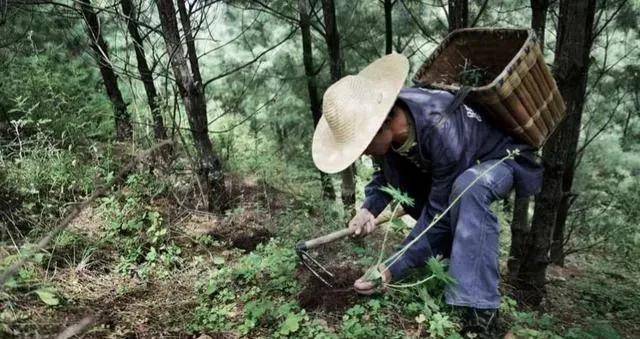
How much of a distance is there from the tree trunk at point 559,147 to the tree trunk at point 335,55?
227cm

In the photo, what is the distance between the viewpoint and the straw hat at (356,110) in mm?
2660

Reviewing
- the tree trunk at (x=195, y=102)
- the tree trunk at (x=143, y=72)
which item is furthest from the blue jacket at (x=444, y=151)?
the tree trunk at (x=143, y=72)

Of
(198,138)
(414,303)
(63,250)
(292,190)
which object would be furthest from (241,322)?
(292,190)

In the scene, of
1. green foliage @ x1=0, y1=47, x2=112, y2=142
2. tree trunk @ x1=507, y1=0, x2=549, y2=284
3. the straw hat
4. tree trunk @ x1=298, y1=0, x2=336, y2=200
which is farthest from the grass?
tree trunk @ x1=298, y1=0, x2=336, y2=200

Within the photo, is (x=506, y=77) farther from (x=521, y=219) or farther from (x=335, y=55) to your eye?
(x=335, y=55)

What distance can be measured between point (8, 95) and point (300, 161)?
6.52 meters

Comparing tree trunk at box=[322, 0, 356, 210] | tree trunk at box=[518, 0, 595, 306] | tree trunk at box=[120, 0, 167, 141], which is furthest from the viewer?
tree trunk at box=[322, 0, 356, 210]

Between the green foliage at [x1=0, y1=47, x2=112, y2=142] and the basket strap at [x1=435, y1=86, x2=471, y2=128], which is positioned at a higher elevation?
the green foliage at [x1=0, y1=47, x2=112, y2=142]

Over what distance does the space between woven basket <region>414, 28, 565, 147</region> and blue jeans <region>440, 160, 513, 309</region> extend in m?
0.46

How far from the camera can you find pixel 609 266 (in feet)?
27.1

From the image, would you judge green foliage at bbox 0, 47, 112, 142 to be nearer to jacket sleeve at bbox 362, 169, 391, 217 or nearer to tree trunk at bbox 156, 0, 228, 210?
Answer: tree trunk at bbox 156, 0, 228, 210

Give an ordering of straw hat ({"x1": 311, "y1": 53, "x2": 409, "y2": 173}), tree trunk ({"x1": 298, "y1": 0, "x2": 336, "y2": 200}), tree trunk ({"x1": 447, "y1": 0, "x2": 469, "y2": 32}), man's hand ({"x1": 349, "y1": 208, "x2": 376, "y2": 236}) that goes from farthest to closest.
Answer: tree trunk ({"x1": 298, "y1": 0, "x2": 336, "y2": 200})
tree trunk ({"x1": 447, "y1": 0, "x2": 469, "y2": 32})
man's hand ({"x1": 349, "y1": 208, "x2": 376, "y2": 236})
straw hat ({"x1": 311, "y1": 53, "x2": 409, "y2": 173})

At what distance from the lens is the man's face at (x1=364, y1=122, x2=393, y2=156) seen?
110 inches

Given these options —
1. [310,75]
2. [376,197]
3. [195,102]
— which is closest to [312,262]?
[376,197]
